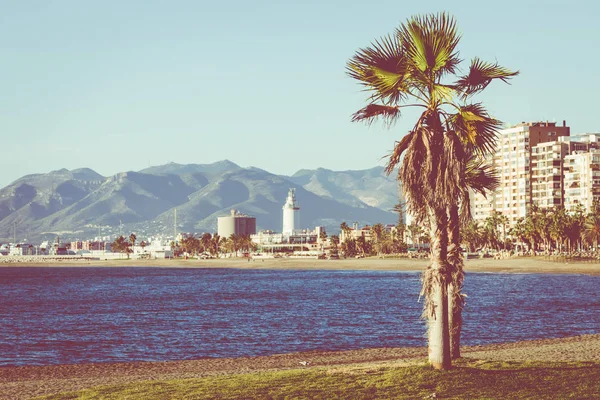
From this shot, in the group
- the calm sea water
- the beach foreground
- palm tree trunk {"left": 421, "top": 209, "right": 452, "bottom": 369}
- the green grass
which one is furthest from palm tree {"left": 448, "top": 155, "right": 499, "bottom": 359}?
the calm sea water

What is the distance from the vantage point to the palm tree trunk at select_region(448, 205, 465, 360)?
22359mm

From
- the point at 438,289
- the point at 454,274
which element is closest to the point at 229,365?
the point at 454,274

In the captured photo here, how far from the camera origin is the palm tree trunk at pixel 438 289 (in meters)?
21.3

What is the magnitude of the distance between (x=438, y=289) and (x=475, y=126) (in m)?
4.41

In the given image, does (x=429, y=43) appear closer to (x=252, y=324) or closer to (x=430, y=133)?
(x=430, y=133)

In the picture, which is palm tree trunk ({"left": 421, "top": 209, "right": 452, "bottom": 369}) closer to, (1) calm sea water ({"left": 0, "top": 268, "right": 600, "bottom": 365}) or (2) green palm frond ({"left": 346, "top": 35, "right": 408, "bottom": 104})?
(2) green palm frond ({"left": 346, "top": 35, "right": 408, "bottom": 104})

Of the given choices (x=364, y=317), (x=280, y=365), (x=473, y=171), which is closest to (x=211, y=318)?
(x=364, y=317)

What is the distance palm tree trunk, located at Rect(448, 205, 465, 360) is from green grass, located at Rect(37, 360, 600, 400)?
111 cm

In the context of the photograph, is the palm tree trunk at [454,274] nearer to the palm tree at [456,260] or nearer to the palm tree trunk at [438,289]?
the palm tree at [456,260]

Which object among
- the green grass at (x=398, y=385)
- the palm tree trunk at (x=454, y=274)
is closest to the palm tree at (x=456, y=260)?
the palm tree trunk at (x=454, y=274)

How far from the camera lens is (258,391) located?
69.3 feet

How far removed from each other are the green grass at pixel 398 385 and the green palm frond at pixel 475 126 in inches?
230

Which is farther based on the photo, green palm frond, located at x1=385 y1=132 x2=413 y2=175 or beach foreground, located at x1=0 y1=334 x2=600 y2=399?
beach foreground, located at x1=0 y1=334 x2=600 y2=399

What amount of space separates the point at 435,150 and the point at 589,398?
22.4 feet
